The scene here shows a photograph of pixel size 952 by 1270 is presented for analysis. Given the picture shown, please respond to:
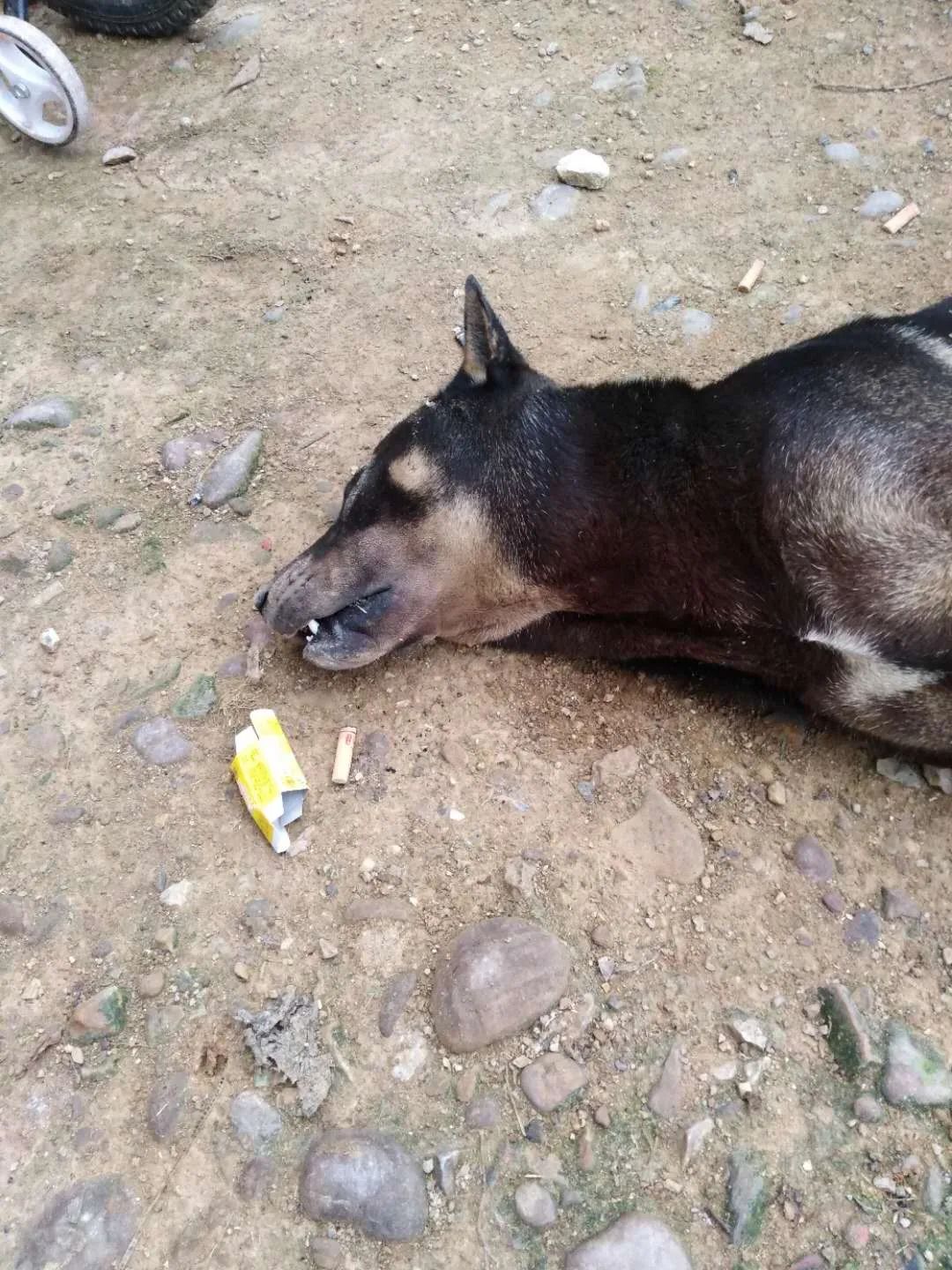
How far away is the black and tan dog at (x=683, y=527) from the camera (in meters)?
3.40

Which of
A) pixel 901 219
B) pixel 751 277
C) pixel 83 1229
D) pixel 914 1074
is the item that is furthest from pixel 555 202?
pixel 83 1229

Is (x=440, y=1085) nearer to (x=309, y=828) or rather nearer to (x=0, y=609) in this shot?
(x=309, y=828)

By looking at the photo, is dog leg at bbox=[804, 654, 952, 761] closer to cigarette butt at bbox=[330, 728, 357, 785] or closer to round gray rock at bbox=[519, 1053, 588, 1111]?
round gray rock at bbox=[519, 1053, 588, 1111]

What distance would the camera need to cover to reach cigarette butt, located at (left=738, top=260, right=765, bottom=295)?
5.31 metres

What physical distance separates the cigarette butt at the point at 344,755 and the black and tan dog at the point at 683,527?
0.98 ft

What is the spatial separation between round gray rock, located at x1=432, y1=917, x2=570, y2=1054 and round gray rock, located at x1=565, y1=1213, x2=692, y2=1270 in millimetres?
617

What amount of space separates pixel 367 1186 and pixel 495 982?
2.27 ft

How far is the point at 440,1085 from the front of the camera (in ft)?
9.77

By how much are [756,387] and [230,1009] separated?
9.75 ft

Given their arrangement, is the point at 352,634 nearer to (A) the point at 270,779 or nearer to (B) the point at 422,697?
(B) the point at 422,697

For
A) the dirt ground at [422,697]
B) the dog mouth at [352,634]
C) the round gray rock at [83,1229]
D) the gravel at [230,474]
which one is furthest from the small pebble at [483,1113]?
the gravel at [230,474]

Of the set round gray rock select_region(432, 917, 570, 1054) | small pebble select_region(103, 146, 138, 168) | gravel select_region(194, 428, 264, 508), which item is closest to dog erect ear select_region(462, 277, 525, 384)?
gravel select_region(194, 428, 264, 508)

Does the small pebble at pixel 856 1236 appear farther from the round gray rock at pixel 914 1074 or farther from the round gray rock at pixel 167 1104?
the round gray rock at pixel 167 1104

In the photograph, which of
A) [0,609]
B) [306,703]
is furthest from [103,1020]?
[0,609]
